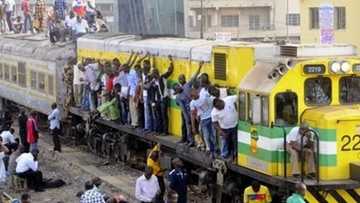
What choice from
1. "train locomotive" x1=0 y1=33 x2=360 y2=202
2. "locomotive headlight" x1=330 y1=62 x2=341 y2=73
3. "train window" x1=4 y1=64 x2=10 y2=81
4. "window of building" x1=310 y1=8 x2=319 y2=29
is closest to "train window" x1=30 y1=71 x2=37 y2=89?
"train window" x1=4 y1=64 x2=10 y2=81

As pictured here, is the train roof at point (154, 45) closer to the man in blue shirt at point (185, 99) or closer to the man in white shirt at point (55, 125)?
the man in blue shirt at point (185, 99)

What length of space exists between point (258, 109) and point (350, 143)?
139cm

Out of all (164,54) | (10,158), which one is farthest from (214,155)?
(10,158)

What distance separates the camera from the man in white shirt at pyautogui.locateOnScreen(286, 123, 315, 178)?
11.2 m

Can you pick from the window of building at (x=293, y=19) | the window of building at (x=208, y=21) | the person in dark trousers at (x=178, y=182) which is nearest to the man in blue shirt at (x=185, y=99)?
the person in dark trousers at (x=178, y=182)

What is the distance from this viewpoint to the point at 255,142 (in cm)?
1205

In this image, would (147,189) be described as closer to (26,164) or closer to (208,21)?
(26,164)

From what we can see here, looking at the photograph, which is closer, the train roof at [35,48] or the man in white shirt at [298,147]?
the man in white shirt at [298,147]

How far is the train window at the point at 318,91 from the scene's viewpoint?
1171cm

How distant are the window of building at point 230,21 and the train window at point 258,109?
46.1m

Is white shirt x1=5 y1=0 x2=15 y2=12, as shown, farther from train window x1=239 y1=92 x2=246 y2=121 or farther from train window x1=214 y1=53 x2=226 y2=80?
train window x1=239 y1=92 x2=246 y2=121

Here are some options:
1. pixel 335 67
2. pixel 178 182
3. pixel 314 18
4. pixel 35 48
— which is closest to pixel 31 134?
pixel 35 48

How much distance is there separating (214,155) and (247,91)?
191cm

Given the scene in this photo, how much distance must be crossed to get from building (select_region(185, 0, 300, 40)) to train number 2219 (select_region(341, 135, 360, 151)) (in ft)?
147
